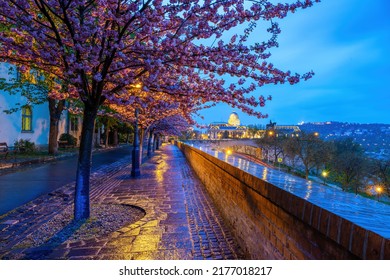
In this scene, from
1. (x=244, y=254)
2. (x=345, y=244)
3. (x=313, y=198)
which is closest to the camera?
(x=345, y=244)

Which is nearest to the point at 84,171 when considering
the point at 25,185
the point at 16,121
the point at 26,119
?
the point at 25,185

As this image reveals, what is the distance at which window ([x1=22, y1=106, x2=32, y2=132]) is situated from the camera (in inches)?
1044

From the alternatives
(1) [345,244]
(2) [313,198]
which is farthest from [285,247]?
(1) [345,244]

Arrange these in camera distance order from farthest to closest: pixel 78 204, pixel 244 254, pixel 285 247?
pixel 78 204
pixel 244 254
pixel 285 247

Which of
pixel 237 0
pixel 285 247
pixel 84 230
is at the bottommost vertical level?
pixel 84 230

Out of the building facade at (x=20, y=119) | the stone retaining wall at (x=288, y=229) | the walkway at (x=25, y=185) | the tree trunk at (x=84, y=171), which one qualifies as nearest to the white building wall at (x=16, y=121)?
the building facade at (x=20, y=119)

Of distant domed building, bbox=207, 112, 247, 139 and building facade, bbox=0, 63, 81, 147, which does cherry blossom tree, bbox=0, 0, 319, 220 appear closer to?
building facade, bbox=0, 63, 81, 147

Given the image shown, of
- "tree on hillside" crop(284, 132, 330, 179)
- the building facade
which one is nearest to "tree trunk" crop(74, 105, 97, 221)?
the building facade

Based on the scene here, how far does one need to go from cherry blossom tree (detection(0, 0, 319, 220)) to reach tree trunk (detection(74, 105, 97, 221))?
0.02 meters

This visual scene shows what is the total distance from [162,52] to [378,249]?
4.41m

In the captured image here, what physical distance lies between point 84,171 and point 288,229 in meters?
4.60

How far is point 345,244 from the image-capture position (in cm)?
206

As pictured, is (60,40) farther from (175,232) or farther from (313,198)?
(313,198)

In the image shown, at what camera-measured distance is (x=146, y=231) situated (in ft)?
19.2
